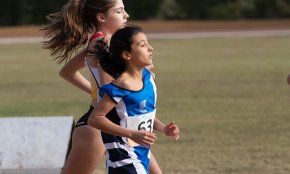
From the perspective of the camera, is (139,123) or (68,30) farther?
(68,30)

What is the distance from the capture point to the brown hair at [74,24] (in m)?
5.72

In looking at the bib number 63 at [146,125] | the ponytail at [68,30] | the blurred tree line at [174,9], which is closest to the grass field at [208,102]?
the ponytail at [68,30]

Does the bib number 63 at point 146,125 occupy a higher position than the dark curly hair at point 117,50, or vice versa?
the dark curly hair at point 117,50

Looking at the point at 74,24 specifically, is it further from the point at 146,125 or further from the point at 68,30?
the point at 146,125

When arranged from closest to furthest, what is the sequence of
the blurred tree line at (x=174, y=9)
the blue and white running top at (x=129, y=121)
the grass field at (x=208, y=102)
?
the blue and white running top at (x=129, y=121) → the grass field at (x=208, y=102) → the blurred tree line at (x=174, y=9)

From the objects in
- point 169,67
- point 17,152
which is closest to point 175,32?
point 169,67

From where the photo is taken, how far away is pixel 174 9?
2372 inches

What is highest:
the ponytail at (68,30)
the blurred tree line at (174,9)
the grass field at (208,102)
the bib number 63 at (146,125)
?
the ponytail at (68,30)

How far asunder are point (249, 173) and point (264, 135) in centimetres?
279

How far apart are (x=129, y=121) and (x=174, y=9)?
5560 centimetres

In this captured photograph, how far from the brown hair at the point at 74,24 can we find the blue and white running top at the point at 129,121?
85cm

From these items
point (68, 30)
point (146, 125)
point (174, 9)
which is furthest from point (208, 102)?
point (174, 9)

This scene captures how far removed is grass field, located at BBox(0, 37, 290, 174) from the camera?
9.46 meters

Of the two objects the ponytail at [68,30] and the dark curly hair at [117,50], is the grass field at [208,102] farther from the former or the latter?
the dark curly hair at [117,50]
